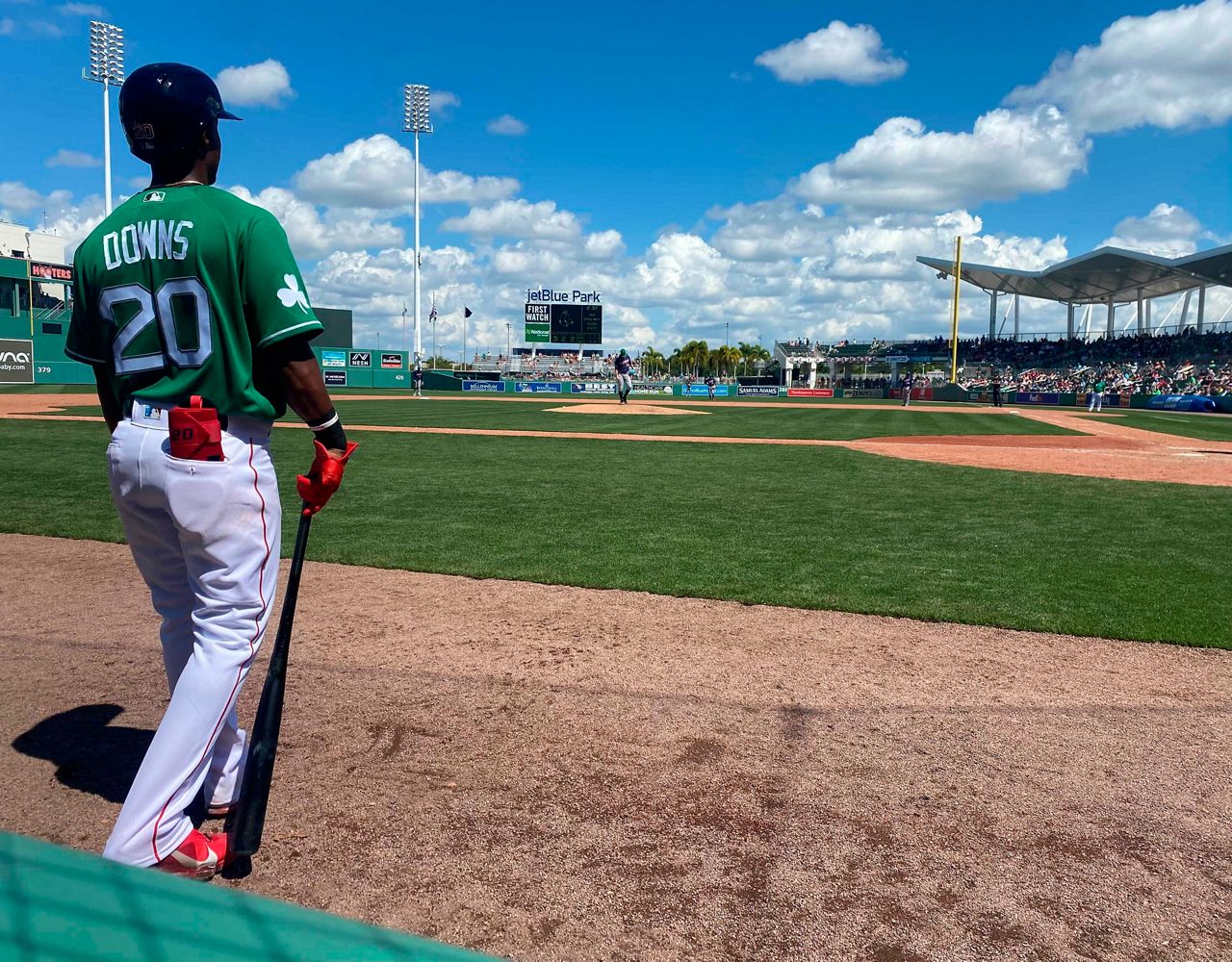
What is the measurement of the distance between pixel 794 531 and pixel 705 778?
16.5 feet

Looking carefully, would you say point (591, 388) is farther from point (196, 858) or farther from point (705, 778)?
point (196, 858)

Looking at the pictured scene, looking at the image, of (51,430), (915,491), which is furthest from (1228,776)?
(51,430)

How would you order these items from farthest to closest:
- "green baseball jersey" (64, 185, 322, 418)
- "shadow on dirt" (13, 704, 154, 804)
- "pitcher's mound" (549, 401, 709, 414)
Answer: "pitcher's mound" (549, 401, 709, 414) → "shadow on dirt" (13, 704, 154, 804) → "green baseball jersey" (64, 185, 322, 418)

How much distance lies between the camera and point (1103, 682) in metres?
4.03

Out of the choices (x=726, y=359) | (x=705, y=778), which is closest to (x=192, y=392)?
(x=705, y=778)

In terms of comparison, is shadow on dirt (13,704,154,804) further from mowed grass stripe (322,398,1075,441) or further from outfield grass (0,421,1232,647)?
mowed grass stripe (322,398,1075,441)

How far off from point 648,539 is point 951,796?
448 centimetres

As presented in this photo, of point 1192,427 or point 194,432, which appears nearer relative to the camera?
point 194,432

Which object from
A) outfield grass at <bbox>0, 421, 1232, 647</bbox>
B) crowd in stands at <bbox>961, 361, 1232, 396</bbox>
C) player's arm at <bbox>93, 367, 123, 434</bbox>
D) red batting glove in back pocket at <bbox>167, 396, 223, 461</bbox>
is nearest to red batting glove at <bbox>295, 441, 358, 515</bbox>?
red batting glove in back pocket at <bbox>167, 396, 223, 461</bbox>

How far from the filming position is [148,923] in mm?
809

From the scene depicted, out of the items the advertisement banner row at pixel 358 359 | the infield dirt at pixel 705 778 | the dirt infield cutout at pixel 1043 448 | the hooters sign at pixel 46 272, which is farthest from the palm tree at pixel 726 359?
the infield dirt at pixel 705 778

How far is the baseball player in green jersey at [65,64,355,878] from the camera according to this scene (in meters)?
2.18

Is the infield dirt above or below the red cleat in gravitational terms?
below

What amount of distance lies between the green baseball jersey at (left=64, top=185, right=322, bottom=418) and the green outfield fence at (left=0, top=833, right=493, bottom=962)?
1.57m
